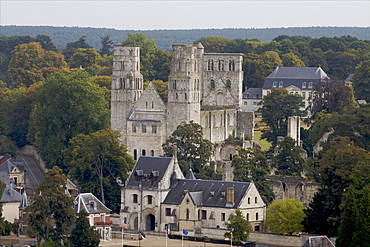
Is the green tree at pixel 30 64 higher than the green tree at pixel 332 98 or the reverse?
higher

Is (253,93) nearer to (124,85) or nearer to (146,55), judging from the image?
(146,55)

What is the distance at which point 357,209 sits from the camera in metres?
71.6

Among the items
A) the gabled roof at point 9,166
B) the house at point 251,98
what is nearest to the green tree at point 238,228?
the gabled roof at point 9,166

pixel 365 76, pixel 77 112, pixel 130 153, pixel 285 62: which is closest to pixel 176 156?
pixel 130 153

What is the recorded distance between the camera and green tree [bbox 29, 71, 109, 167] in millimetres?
109062

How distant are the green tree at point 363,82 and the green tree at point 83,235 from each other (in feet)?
190

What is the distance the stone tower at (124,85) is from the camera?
10738 cm

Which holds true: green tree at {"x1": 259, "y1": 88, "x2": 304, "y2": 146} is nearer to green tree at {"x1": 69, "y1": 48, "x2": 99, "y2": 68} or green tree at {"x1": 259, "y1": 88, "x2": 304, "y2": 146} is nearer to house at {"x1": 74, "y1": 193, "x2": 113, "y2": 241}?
house at {"x1": 74, "y1": 193, "x2": 113, "y2": 241}

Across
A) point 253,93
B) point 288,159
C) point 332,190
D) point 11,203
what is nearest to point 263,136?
point 288,159

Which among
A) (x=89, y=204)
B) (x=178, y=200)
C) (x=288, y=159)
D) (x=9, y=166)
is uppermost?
(x=288, y=159)

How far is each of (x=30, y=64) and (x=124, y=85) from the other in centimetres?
5290

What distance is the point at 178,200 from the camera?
8812 centimetres

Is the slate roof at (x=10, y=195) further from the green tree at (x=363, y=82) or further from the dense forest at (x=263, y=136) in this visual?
the green tree at (x=363, y=82)

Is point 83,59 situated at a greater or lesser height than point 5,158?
greater
